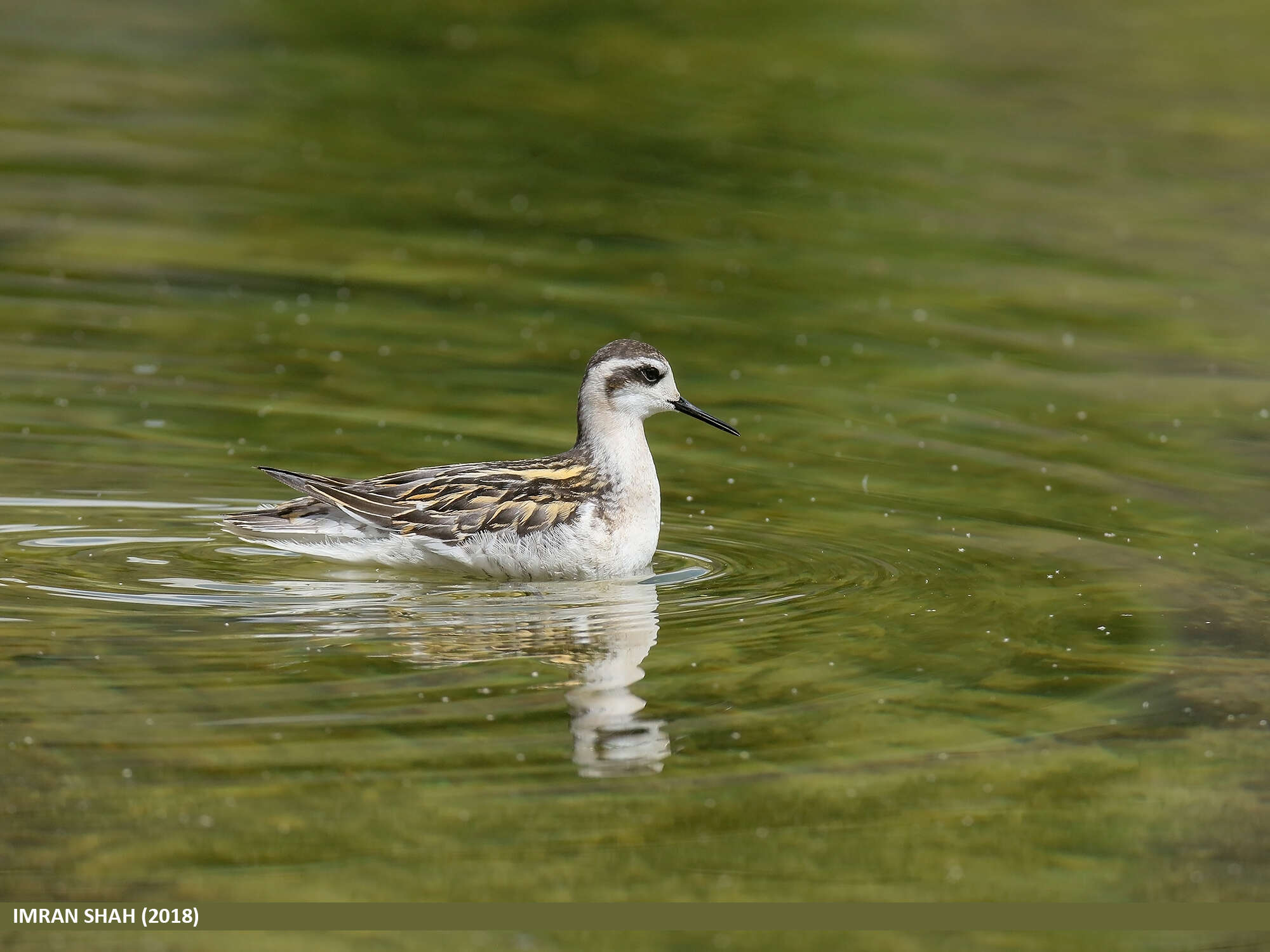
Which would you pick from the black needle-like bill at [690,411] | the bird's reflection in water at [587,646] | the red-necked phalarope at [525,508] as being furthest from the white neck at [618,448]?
the bird's reflection in water at [587,646]

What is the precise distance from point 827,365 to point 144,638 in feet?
24.8

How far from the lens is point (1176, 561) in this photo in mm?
12445

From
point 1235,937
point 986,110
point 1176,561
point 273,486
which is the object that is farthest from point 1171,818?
point 986,110

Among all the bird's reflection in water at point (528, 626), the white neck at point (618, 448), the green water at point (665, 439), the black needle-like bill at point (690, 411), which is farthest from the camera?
the black needle-like bill at point (690, 411)

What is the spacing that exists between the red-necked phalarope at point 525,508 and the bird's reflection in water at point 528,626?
209mm

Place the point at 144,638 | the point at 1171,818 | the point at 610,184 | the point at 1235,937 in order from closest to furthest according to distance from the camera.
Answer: the point at 1235,937, the point at 1171,818, the point at 144,638, the point at 610,184

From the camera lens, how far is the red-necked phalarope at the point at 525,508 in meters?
11.7

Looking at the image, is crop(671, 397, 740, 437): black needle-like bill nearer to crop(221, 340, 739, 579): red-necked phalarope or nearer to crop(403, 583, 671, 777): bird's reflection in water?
crop(221, 340, 739, 579): red-necked phalarope

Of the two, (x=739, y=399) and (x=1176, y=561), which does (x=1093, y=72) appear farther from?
(x=1176, y=561)

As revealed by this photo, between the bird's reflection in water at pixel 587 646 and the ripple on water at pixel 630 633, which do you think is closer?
the bird's reflection in water at pixel 587 646

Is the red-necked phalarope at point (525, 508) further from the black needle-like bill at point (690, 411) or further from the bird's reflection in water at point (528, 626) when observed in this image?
the bird's reflection in water at point (528, 626)

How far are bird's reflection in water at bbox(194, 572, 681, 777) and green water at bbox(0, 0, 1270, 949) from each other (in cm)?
4

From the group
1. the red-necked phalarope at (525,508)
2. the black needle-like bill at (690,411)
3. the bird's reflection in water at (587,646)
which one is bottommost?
the bird's reflection in water at (587,646)

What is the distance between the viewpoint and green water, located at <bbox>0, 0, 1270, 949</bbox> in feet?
28.0
